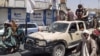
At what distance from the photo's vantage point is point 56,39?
1100 cm

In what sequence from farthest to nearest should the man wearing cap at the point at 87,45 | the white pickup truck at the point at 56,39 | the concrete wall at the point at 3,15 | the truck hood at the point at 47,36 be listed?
1. the concrete wall at the point at 3,15
2. the truck hood at the point at 47,36
3. the white pickup truck at the point at 56,39
4. the man wearing cap at the point at 87,45

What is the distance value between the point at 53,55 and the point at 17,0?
3743 centimetres

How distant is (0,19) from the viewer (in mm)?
39531

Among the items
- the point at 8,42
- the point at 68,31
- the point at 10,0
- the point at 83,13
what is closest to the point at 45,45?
the point at 68,31

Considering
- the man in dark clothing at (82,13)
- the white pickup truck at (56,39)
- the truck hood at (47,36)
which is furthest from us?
the man in dark clothing at (82,13)

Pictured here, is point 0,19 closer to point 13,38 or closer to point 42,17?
point 42,17

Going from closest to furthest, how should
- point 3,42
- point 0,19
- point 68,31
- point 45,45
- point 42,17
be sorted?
1. point 45,45
2. point 68,31
3. point 3,42
4. point 0,19
5. point 42,17

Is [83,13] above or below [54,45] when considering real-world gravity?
above

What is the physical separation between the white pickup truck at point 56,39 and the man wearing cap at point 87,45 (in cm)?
461

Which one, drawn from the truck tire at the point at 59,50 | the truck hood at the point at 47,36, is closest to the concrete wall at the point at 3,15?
the truck hood at the point at 47,36

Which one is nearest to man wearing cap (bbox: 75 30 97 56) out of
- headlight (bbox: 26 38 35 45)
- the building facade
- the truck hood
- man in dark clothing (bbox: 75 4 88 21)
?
the truck hood

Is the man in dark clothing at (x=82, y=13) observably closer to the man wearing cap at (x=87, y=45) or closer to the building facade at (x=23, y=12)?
the man wearing cap at (x=87, y=45)

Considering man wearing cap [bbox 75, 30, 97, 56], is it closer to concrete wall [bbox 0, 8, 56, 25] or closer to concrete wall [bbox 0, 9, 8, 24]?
concrete wall [bbox 0, 8, 56, 25]

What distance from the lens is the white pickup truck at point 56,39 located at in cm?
1083
